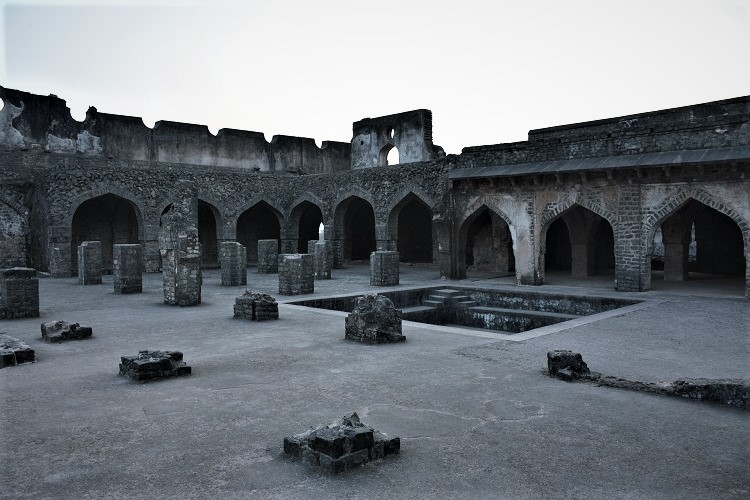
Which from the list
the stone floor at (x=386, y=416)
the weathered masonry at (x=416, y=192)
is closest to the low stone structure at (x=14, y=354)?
the stone floor at (x=386, y=416)

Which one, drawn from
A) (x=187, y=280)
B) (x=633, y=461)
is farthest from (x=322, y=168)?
(x=633, y=461)

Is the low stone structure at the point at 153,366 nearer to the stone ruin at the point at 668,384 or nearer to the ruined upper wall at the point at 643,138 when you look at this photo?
the stone ruin at the point at 668,384

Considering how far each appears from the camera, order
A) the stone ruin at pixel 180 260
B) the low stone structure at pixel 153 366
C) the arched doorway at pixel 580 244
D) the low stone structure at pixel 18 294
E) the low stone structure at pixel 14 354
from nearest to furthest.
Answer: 1. the low stone structure at pixel 153 366
2. the low stone structure at pixel 14 354
3. the low stone structure at pixel 18 294
4. the stone ruin at pixel 180 260
5. the arched doorway at pixel 580 244

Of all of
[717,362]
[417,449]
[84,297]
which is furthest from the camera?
[84,297]

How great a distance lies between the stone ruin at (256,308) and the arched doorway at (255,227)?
14.8 meters

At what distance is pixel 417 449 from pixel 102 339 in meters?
5.43

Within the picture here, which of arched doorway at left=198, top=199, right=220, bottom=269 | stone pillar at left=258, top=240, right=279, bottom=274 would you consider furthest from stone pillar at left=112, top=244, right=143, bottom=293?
arched doorway at left=198, top=199, right=220, bottom=269

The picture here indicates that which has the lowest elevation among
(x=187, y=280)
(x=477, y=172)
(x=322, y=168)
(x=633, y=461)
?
(x=633, y=461)

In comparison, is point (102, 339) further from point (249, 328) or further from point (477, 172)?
point (477, 172)

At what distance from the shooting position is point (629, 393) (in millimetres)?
4891

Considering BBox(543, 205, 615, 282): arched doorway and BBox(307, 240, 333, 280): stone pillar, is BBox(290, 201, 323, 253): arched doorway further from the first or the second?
BBox(543, 205, 615, 282): arched doorway

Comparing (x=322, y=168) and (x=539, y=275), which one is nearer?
(x=539, y=275)

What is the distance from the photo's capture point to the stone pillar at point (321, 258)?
15.7 metres

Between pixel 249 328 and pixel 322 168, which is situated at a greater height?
pixel 322 168
